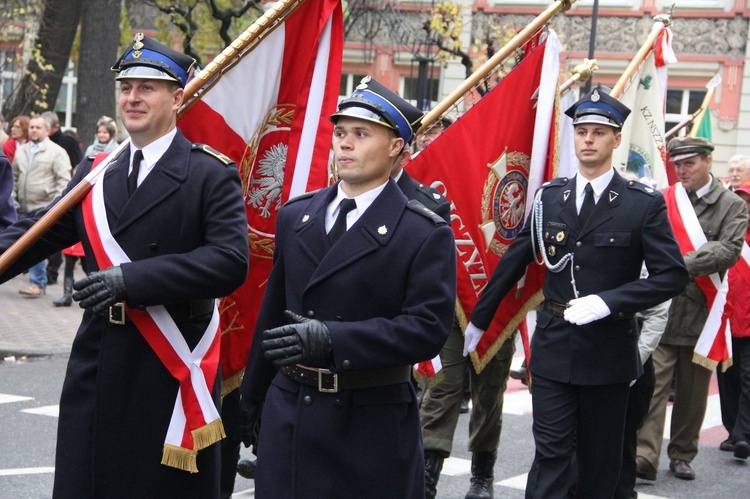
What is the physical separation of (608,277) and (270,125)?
5.93ft

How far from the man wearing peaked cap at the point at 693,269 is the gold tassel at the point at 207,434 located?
4.22m

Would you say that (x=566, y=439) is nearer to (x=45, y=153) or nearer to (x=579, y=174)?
(x=579, y=174)

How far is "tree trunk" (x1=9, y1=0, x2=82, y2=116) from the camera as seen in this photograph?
18.9 m

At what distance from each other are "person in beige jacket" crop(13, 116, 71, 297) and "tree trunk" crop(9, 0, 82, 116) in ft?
15.5

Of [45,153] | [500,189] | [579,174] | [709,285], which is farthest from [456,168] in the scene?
[45,153]

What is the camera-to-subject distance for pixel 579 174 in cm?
615

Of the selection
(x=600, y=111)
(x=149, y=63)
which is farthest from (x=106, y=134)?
(x=149, y=63)

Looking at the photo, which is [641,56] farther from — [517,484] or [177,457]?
[177,457]

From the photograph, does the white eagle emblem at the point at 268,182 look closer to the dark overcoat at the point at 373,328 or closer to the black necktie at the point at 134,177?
the black necktie at the point at 134,177

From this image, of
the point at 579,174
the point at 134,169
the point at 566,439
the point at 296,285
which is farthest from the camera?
the point at 579,174

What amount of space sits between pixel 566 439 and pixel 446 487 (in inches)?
65.3

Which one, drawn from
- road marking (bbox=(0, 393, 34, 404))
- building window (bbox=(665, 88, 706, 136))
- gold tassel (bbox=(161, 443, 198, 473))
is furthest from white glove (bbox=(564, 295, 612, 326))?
building window (bbox=(665, 88, 706, 136))

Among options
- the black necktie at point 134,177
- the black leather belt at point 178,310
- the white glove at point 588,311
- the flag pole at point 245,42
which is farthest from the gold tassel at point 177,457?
the white glove at point 588,311

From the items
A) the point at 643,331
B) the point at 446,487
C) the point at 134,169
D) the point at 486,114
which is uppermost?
the point at 486,114
